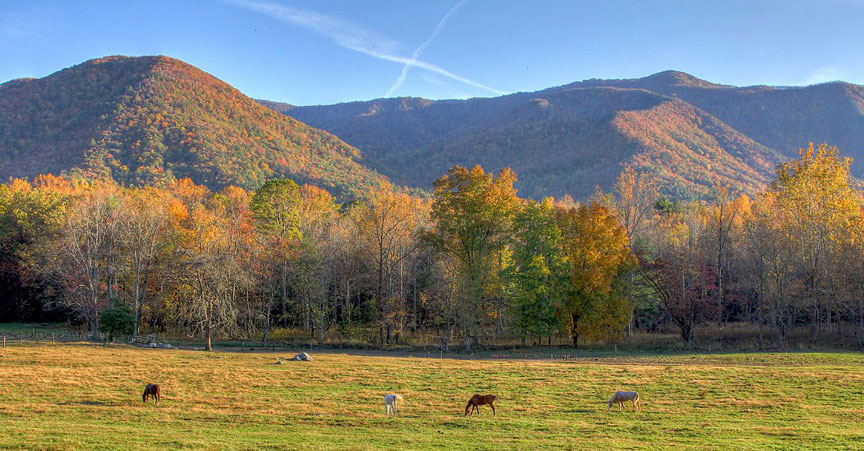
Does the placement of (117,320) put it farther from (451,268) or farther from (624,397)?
Answer: (624,397)

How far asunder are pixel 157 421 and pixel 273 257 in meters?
35.6

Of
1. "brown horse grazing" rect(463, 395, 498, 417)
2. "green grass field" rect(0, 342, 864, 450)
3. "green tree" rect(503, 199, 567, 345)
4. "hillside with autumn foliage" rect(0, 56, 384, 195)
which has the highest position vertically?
"hillside with autumn foliage" rect(0, 56, 384, 195)

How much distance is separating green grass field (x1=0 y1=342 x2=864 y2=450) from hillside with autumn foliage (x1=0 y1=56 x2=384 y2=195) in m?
85.6

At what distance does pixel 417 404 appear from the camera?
23047 millimetres

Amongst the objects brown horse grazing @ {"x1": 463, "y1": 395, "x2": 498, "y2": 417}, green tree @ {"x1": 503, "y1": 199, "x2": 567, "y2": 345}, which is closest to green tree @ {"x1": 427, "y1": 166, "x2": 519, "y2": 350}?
green tree @ {"x1": 503, "y1": 199, "x2": 567, "y2": 345}

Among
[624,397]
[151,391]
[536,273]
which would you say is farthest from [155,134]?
[624,397]

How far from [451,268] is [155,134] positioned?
9466 cm

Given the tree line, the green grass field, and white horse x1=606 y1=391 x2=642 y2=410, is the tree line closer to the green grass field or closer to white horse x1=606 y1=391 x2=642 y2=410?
the green grass field

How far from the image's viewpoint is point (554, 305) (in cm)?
4794

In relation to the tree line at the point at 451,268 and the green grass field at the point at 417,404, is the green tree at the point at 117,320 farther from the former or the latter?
the green grass field at the point at 417,404

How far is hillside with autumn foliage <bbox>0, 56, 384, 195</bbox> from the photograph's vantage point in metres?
110

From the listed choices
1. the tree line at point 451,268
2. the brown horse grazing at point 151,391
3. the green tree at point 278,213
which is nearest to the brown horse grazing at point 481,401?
the brown horse grazing at point 151,391

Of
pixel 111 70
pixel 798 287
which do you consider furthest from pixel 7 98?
pixel 798 287

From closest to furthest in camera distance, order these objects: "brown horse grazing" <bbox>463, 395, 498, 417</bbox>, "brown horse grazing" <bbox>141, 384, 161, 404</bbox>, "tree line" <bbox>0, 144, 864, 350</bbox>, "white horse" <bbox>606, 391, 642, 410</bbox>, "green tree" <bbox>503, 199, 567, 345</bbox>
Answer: "brown horse grazing" <bbox>463, 395, 498, 417</bbox> → "white horse" <bbox>606, 391, 642, 410</bbox> → "brown horse grazing" <bbox>141, 384, 161, 404</bbox> → "green tree" <bbox>503, 199, 567, 345</bbox> → "tree line" <bbox>0, 144, 864, 350</bbox>
